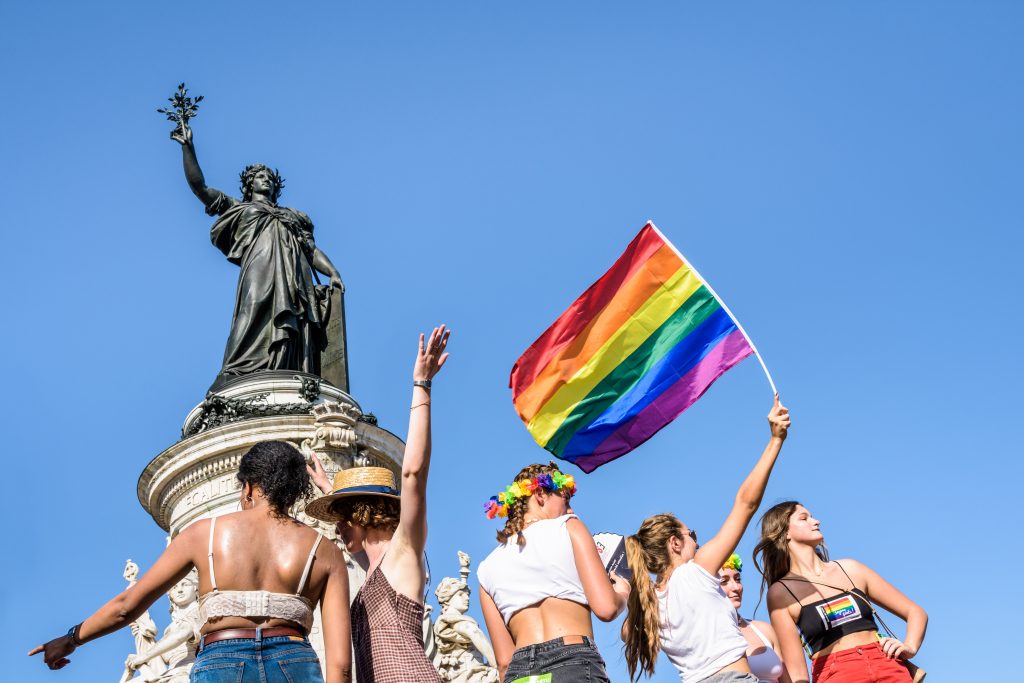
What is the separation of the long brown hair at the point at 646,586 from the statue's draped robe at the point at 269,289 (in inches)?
355

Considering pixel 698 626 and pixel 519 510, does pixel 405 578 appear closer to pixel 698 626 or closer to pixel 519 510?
pixel 519 510

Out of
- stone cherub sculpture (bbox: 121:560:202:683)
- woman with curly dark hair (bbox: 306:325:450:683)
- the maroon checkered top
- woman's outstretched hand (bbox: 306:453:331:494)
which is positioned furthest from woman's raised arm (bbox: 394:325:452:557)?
stone cherub sculpture (bbox: 121:560:202:683)

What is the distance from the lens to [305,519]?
Answer: 1285 cm

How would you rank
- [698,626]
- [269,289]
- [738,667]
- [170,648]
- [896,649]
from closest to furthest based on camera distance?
[738,667] → [698,626] → [896,649] → [170,648] → [269,289]

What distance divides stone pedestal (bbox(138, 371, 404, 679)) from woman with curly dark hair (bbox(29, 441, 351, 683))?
25.3 feet

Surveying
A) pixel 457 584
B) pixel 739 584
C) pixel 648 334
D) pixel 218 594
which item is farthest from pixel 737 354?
pixel 457 584

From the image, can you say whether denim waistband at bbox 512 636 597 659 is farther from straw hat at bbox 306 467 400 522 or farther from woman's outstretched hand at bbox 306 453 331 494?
woman's outstretched hand at bbox 306 453 331 494

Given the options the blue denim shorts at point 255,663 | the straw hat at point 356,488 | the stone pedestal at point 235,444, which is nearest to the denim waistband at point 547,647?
the straw hat at point 356,488

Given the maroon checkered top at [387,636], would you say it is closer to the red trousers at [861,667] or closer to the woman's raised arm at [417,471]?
the woman's raised arm at [417,471]

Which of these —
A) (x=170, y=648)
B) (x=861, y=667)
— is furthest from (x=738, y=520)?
(x=170, y=648)

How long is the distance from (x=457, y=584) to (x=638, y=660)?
26.4 feet

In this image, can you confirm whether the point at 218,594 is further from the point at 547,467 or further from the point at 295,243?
the point at 295,243

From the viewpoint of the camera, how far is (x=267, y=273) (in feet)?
52.1

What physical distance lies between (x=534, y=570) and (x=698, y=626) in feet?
2.96
